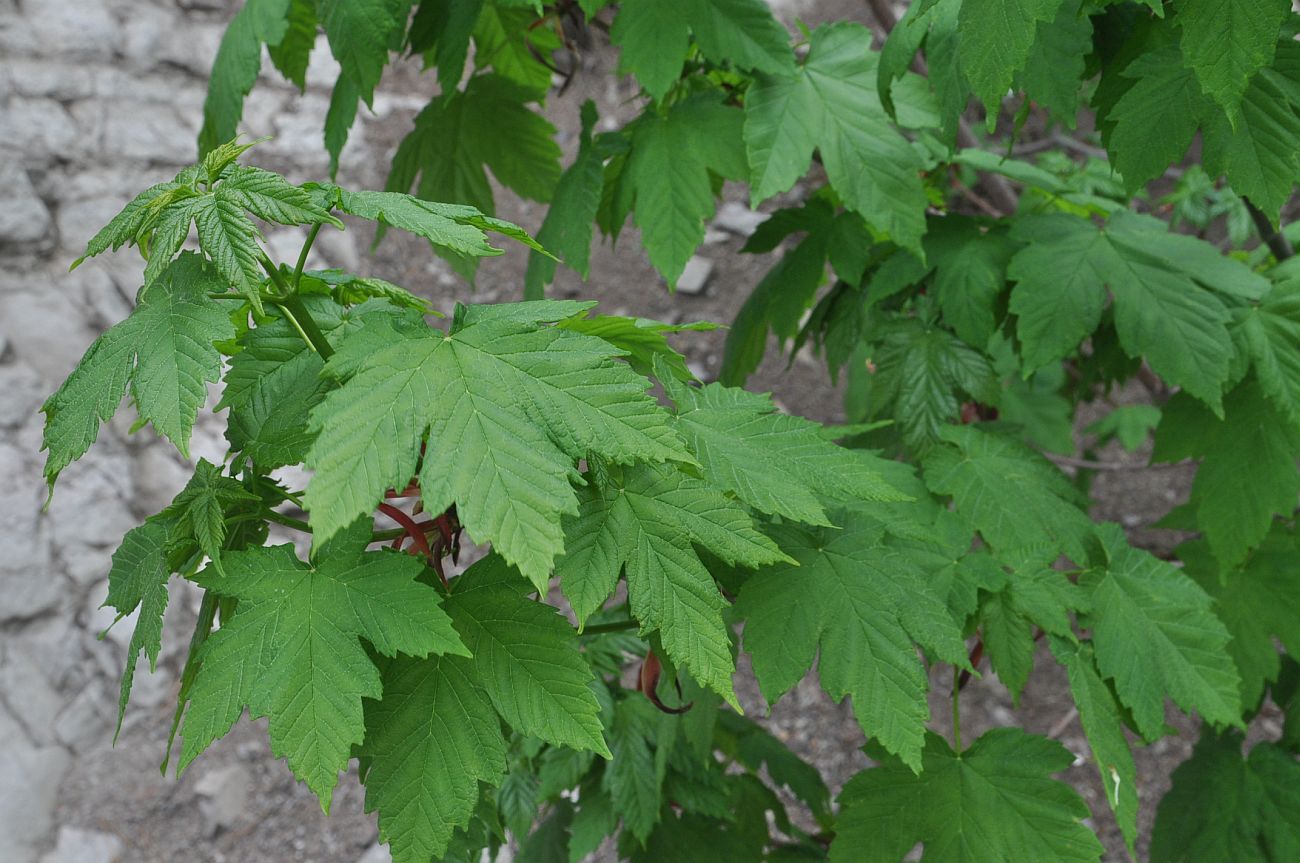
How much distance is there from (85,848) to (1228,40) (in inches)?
141

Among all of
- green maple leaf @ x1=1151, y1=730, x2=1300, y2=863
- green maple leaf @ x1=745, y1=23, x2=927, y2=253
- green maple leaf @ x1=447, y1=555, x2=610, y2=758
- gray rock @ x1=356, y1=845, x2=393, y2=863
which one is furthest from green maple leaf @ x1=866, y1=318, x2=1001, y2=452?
gray rock @ x1=356, y1=845, x2=393, y2=863

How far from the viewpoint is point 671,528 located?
83 cm

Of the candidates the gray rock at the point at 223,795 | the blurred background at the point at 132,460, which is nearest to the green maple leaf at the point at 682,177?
the blurred background at the point at 132,460

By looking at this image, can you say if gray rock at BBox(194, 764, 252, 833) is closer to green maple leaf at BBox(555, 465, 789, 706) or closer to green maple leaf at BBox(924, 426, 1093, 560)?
green maple leaf at BBox(924, 426, 1093, 560)

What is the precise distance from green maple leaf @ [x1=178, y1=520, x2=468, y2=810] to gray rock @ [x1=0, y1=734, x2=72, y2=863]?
3066 millimetres

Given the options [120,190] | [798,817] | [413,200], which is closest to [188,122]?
[120,190]

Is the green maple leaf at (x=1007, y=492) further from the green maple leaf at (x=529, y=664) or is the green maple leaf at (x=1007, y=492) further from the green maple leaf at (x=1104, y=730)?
the green maple leaf at (x=529, y=664)

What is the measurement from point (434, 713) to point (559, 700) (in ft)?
0.33

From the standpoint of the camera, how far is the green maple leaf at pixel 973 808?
3.51ft

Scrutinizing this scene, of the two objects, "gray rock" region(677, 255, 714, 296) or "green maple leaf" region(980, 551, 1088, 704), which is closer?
"green maple leaf" region(980, 551, 1088, 704)

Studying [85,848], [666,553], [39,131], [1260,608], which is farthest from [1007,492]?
[39,131]

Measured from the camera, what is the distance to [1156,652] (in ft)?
3.90

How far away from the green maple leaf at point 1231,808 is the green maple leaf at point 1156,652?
0.48 metres

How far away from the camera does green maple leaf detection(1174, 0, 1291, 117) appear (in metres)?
0.96
